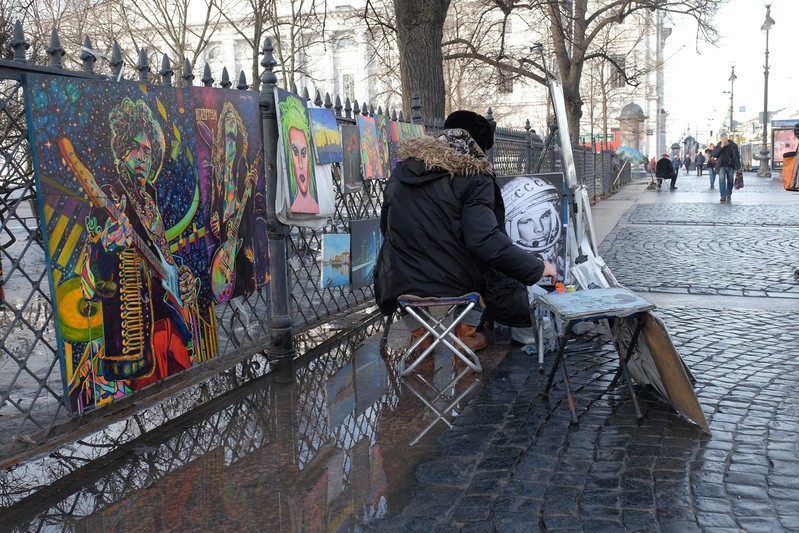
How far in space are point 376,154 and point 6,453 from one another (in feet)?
13.5

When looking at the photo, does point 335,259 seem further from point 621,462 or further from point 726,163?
point 726,163

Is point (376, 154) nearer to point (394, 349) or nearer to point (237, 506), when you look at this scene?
point (394, 349)

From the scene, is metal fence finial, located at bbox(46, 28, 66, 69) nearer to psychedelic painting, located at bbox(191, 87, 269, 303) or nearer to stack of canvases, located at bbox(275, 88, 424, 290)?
psychedelic painting, located at bbox(191, 87, 269, 303)

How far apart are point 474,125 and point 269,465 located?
8.75 ft

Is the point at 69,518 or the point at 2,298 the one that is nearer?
the point at 69,518

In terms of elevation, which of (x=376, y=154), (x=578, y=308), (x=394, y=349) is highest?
(x=376, y=154)

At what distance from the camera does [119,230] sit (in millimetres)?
4152

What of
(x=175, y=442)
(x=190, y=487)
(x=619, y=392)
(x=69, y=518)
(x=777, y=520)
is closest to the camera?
(x=777, y=520)

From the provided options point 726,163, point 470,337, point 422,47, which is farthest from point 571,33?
point 470,337

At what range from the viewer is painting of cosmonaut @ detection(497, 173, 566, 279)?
6148 millimetres

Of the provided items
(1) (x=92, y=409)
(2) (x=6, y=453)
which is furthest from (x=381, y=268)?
(2) (x=6, y=453)

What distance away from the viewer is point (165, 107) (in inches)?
177

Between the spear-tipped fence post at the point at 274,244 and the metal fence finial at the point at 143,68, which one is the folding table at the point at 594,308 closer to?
the spear-tipped fence post at the point at 274,244

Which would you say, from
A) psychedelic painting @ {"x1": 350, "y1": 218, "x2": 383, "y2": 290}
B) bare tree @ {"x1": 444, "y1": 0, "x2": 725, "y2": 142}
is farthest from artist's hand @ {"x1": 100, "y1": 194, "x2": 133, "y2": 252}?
bare tree @ {"x1": 444, "y1": 0, "x2": 725, "y2": 142}
